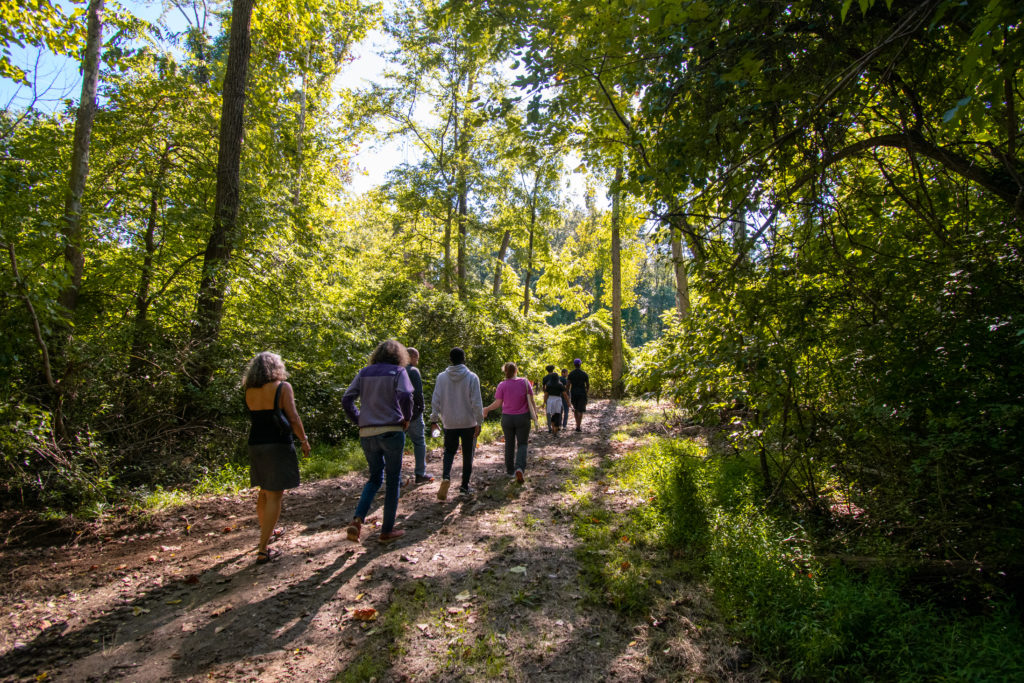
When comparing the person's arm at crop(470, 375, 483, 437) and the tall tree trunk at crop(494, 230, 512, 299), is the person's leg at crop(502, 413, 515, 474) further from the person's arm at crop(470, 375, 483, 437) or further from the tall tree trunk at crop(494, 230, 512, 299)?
the tall tree trunk at crop(494, 230, 512, 299)

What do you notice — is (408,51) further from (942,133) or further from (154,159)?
(942,133)

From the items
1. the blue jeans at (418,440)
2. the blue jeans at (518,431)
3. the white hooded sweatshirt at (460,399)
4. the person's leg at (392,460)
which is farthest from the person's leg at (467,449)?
the person's leg at (392,460)

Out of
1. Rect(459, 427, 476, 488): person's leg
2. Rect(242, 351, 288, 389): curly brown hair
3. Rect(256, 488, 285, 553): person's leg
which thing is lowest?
Rect(256, 488, 285, 553): person's leg

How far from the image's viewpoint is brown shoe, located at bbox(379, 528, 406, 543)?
17.6ft

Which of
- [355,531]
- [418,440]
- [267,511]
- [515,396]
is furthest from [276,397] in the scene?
[515,396]

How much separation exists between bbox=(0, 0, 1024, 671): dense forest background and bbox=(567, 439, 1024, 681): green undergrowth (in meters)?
0.58

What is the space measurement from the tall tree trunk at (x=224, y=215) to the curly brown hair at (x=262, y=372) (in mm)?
4492

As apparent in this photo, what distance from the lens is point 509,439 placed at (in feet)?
26.6

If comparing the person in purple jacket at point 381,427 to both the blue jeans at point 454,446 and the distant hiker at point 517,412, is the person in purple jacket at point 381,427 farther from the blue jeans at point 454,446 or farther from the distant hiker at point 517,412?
the distant hiker at point 517,412

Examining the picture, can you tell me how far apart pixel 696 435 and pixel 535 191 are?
17474mm

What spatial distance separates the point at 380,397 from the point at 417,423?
238cm

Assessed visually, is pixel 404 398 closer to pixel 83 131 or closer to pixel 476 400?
pixel 476 400

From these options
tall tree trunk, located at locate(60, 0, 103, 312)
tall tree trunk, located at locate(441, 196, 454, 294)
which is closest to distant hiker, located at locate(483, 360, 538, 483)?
tall tree trunk, located at locate(60, 0, 103, 312)

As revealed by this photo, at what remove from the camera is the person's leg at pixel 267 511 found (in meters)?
4.93
